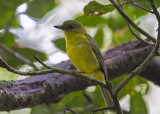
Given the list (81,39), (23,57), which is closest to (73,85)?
(81,39)

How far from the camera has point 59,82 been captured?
320cm

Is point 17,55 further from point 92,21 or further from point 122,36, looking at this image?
point 122,36

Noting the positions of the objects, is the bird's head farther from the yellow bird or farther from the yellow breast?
the yellow breast

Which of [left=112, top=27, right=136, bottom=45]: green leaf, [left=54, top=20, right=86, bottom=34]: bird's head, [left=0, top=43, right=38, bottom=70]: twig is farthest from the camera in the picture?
[left=112, top=27, right=136, bottom=45]: green leaf

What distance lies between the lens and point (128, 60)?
369 cm

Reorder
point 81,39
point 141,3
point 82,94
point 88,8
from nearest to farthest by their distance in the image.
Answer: point 141,3
point 88,8
point 81,39
point 82,94

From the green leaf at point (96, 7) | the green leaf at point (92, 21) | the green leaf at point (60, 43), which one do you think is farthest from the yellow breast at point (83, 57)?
the green leaf at point (96, 7)

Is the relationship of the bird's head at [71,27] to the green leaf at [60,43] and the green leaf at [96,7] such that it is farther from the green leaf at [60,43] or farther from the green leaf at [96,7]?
the green leaf at [96,7]

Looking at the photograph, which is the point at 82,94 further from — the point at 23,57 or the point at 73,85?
the point at 23,57

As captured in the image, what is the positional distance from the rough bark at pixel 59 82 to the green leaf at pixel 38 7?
789 mm

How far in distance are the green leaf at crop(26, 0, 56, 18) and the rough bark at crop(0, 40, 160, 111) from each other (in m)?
0.79

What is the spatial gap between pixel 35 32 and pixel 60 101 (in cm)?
222

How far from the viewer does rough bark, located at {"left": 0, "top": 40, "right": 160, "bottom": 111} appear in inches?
100

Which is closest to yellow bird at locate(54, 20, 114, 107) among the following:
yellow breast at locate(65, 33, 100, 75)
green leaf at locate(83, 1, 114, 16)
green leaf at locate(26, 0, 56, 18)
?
yellow breast at locate(65, 33, 100, 75)
